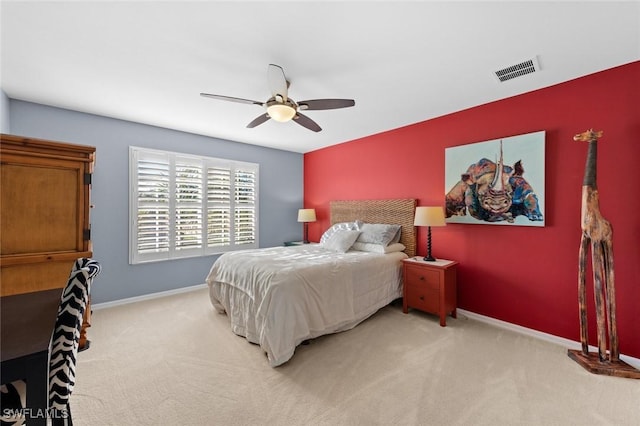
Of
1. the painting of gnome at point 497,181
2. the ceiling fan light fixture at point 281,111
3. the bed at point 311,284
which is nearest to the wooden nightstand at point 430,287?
the bed at point 311,284

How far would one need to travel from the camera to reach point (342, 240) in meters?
3.73

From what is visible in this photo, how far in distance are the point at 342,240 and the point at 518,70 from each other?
264cm

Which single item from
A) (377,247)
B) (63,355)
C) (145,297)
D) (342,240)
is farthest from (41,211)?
(377,247)

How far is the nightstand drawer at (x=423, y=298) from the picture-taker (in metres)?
2.99

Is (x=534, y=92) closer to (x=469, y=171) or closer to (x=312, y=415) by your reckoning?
(x=469, y=171)

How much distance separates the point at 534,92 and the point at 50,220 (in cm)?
453

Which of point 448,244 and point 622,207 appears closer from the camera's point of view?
point 622,207

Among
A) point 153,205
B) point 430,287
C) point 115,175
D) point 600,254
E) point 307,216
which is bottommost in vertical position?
point 430,287

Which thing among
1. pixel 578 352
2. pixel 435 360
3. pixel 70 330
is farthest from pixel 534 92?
pixel 70 330

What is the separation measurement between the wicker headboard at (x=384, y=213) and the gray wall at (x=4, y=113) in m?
4.30

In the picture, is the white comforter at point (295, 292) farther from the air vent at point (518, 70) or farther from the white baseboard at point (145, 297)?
the air vent at point (518, 70)

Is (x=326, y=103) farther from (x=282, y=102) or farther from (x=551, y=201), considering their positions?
(x=551, y=201)

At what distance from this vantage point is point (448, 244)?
3.42 m

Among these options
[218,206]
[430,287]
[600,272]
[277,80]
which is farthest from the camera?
[218,206]
